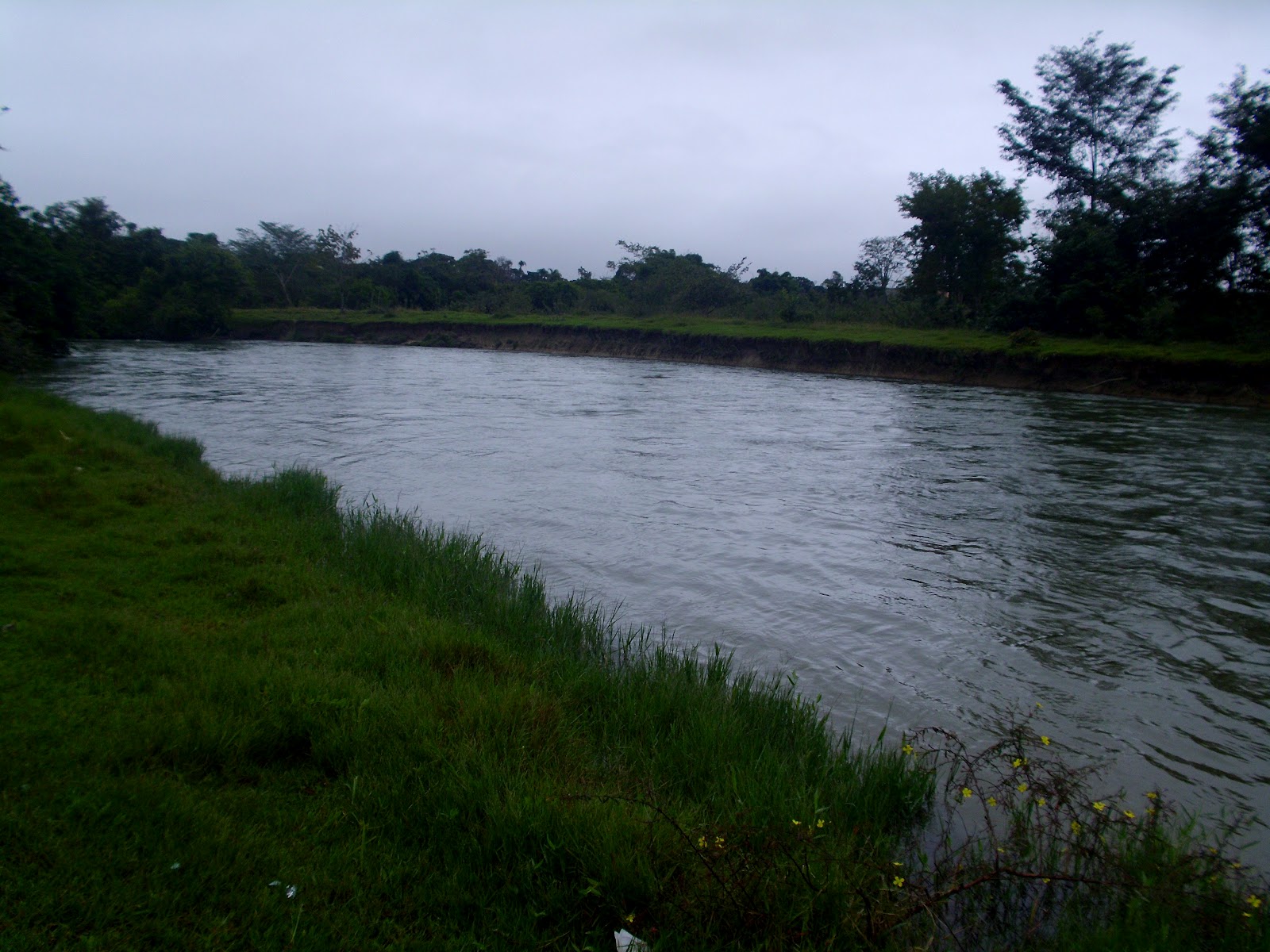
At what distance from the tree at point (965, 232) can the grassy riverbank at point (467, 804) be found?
126 feet

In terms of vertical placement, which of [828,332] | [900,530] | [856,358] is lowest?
[900,530]

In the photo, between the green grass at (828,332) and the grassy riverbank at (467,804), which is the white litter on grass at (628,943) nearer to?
the grassy riverbank at (467,804)

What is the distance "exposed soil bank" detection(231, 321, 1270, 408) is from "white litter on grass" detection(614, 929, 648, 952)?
26.8 metres

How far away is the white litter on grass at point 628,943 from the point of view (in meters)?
2.70

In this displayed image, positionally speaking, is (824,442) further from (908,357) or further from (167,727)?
(908,357)

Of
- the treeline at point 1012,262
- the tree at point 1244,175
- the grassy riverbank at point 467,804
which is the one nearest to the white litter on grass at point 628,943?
the grassy riverbank at point 467,804

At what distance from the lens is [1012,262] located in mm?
39281

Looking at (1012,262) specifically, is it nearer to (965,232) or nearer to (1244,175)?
(965,232)

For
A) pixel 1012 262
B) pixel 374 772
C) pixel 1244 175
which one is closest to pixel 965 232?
pixel 1012 262

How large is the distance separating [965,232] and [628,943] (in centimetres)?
4348

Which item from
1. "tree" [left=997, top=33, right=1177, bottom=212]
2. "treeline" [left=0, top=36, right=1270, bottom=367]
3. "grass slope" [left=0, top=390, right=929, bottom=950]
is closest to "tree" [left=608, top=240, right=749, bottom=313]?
"treeline" [left=0, top=36, right=1270, bottom=367]

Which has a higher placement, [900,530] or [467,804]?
[467,804]

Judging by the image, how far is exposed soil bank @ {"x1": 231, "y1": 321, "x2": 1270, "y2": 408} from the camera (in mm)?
24750

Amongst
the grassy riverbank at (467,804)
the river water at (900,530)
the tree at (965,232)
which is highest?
the tree at (965,232)
